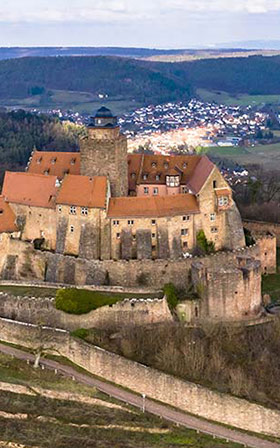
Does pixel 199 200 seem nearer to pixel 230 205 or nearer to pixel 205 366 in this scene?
pixel 230 205

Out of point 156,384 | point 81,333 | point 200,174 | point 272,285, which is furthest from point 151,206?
point 156,384

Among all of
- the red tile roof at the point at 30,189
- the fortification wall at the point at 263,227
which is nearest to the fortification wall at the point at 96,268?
the red tile roof at the point at 30,189

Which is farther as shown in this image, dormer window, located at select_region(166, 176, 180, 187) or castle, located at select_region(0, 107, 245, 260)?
dormer window, located at select_region(166, 176, 180, 187)

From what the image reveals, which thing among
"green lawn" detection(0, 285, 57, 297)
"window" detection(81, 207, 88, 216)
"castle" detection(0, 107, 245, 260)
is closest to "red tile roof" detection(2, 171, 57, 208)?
"castle" detection(0, 107, 245, 260)

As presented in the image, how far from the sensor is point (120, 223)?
6519 cm

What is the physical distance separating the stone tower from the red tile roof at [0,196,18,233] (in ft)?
27.0

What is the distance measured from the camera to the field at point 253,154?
15988 centimetres

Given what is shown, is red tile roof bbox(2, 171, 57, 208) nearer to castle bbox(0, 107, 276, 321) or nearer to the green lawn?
castle bbox(0, 107, 276, 321)

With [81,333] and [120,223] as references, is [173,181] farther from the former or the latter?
[81,333]

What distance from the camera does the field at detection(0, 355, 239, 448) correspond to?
45.8 m

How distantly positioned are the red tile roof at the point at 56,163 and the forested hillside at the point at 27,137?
51637 millimetres

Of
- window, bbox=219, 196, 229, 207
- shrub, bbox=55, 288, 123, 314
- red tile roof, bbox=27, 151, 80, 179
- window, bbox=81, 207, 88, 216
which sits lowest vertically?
shrub, bbox=55, 288, 123, 314

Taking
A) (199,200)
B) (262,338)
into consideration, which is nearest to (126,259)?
(199,200)

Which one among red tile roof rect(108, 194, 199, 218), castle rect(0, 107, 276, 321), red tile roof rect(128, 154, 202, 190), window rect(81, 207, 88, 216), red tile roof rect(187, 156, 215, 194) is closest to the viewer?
castle rect(0, 107, 276, 321)
